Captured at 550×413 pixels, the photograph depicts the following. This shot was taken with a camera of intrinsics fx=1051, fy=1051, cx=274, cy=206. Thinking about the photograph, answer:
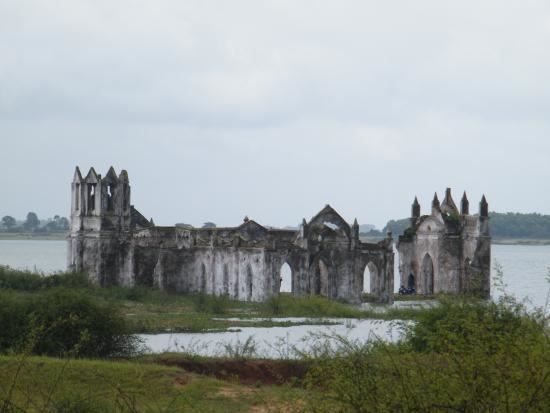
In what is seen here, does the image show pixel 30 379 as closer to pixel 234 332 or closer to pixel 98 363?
pixel 98 363

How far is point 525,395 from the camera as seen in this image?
38.6 ft

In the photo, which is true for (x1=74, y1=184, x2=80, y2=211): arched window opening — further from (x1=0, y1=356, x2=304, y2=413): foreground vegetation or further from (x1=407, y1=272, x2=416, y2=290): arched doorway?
(x1=0, y1=356, x2=304, y2=413): foreground vegetation

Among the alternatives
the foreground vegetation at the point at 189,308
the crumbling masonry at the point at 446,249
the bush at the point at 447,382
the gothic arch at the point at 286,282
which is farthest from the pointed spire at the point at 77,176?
the bush at the point at 447,382

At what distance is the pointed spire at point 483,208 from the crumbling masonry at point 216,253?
17.7 ft

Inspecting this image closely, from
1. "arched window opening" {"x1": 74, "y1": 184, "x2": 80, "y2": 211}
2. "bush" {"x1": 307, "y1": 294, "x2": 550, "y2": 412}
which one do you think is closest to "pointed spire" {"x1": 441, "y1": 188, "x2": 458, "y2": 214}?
"arched window opening" {"x1": 74, "y1": 184, "x2": 80, "y2": 211}

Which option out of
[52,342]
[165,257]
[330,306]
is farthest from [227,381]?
[165,257]

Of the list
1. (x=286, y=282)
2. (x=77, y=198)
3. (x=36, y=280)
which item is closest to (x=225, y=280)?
(x=36, y=280)

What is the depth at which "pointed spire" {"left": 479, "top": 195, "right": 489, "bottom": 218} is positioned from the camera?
164 feet

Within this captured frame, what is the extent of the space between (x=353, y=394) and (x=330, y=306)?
27.1 meters

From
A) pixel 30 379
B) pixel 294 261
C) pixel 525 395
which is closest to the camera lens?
pixel 525 395

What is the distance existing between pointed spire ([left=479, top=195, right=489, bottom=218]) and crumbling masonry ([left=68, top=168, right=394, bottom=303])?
539cm

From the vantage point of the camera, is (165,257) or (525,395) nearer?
(525,395)

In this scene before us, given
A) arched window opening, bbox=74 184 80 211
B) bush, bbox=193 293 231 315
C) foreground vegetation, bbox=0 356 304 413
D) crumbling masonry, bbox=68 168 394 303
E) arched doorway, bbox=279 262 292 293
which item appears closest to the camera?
foreground vegetation, bbox=0 356 304 413

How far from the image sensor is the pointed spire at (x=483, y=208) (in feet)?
164
